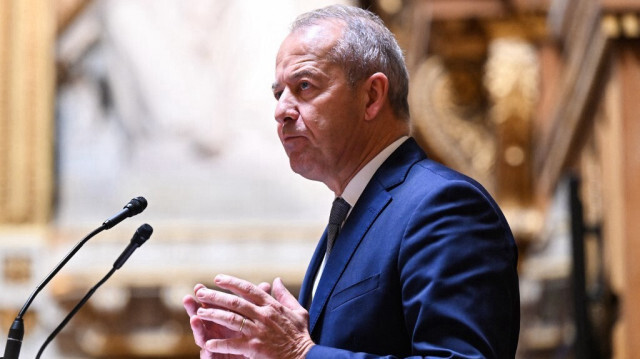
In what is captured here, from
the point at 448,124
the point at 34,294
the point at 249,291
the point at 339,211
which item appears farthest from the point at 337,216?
the point at 448,124

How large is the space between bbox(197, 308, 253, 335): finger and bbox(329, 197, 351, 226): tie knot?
355mm

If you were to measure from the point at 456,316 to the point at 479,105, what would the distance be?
16.3ft

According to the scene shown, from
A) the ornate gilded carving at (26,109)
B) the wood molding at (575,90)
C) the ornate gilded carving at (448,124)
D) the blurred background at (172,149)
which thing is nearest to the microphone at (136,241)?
the wood molding at (575,90)

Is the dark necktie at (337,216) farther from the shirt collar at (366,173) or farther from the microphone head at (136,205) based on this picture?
the microphone head at (136,205)

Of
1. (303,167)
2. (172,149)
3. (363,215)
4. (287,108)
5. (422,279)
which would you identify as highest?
(172,149)

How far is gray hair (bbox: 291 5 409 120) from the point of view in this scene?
2.04 metres

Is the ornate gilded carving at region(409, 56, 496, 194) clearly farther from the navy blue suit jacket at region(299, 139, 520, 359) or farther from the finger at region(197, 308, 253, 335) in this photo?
the finger at region(197, 308, 253, 335)

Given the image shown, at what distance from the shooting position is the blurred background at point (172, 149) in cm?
537

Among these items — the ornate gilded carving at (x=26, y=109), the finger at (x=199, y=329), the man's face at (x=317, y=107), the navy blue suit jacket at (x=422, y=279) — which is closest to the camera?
the navy blue suit jacket at (x=422, y=279)

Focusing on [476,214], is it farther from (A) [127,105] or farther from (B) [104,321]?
(A) [127,105]

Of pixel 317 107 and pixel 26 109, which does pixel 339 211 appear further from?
pixel 26 109

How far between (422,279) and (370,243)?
173mm

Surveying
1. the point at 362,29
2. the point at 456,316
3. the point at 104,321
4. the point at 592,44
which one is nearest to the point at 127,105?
the point at 104,321

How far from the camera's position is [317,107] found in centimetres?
203
